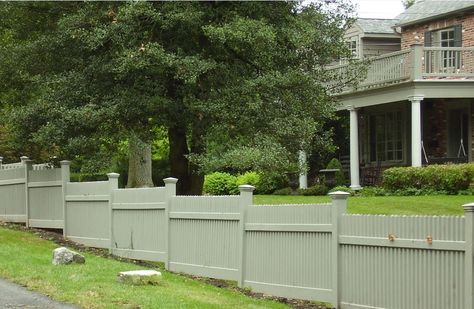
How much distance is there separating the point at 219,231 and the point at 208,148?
450 cm

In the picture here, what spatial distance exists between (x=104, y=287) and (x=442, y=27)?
789 inches

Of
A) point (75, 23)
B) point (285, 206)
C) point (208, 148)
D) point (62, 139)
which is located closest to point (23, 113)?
point (62, 139)

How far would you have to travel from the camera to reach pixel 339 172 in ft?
88.0

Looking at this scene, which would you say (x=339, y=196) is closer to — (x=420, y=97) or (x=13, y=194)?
(x=13, y=194)

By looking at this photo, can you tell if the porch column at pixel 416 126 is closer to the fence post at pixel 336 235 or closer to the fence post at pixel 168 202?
the fence post at pixel 168 202

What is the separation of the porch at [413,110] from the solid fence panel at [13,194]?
8.75 meters

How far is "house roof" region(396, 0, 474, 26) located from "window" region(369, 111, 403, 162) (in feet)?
11.5

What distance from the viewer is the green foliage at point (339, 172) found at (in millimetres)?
26719

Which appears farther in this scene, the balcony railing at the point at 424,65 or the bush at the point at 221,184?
the bush at the point at 221,184

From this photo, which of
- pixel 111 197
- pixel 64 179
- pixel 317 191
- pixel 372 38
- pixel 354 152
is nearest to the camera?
pixel 111 197

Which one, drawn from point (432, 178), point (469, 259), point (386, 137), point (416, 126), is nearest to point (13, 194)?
point (432, 178)

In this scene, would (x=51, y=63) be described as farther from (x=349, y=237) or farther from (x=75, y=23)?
(x=349, y=237)

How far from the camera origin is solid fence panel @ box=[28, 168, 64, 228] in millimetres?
17297

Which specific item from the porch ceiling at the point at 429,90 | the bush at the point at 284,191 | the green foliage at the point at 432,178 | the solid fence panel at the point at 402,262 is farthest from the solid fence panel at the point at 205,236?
the bush at the point at 284,191
